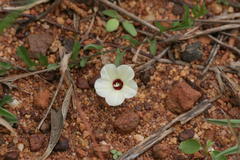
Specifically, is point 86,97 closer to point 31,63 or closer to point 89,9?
point 31,63

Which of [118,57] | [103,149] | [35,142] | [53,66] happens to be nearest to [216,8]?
[118,57]

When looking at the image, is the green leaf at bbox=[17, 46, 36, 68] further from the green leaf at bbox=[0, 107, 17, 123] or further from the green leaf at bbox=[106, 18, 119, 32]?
the green leaf at bbox=[106, 18, 119, 32]

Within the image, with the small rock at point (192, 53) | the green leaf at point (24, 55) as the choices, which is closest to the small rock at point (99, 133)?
the green leaf at point (24, 55)

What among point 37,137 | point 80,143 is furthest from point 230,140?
point 37,137

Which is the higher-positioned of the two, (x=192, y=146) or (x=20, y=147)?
(x=192, y=146)

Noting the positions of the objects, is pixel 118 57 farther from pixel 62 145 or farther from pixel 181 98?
pixel 62 145

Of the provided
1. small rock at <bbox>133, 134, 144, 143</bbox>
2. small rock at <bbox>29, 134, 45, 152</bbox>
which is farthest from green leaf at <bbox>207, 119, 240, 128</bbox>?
small rock at <bbox>29, 134, 45, 152</bbox>

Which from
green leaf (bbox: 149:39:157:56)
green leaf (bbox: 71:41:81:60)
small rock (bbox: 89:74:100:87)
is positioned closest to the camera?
green leaf (bbox: 71:41:81:60)
